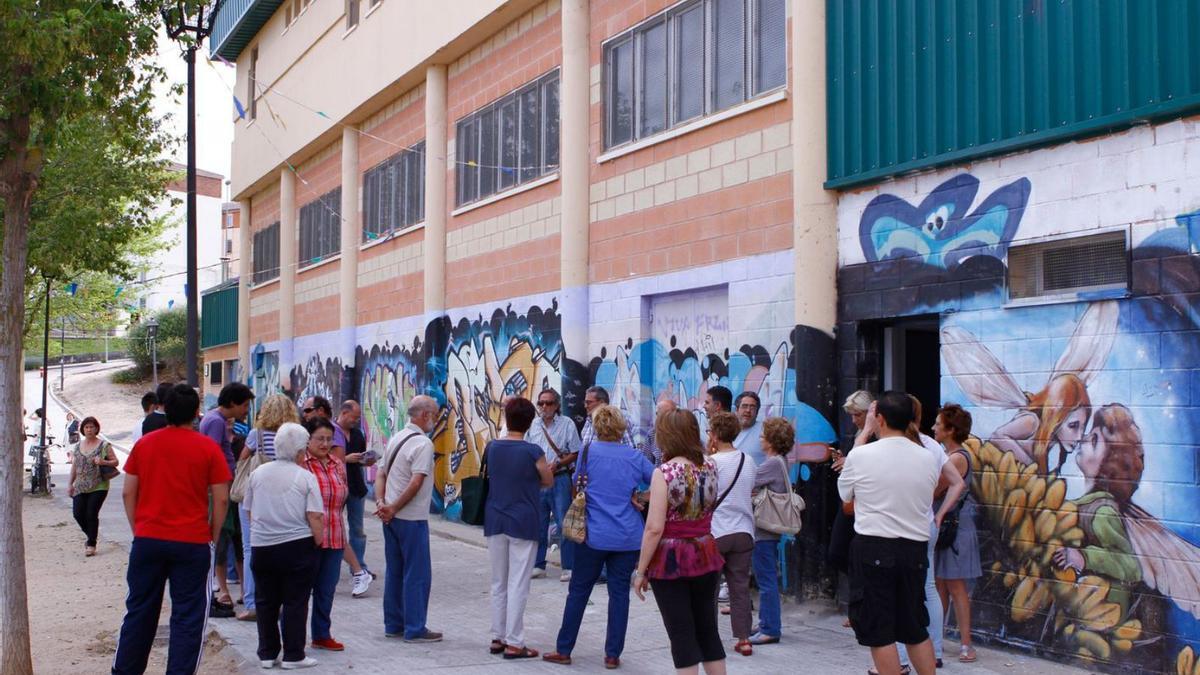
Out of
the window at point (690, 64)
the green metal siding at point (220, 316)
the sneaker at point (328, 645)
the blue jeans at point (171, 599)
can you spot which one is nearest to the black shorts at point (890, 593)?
the blue jeans at point (171, 599)

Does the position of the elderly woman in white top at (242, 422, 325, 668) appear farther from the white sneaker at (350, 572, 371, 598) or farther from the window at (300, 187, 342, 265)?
the window at (300, 187, 342, 265)

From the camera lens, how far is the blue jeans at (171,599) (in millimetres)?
6809

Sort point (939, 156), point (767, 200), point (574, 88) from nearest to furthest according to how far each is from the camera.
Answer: point (939, 156) → point (767, 200) → point (574, 88)

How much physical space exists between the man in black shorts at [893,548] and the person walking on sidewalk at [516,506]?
8.60 ft

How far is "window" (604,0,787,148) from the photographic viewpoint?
10.7m

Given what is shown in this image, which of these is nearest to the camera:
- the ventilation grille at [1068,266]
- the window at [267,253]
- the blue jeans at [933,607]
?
the blue jeans at [933,607]

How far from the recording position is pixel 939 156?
870 cm

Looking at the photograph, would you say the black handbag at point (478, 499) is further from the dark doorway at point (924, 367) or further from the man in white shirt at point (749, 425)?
the dark doorway at point (924, 367)

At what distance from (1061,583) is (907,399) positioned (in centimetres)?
244

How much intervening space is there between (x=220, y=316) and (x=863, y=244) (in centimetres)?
2457

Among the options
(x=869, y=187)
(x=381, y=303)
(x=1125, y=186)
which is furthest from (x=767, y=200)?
(x=381, y=303)

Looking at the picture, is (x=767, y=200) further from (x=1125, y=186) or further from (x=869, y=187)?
(x=1125, y=186)

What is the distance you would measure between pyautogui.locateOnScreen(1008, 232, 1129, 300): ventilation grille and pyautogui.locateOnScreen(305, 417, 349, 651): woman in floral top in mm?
4961

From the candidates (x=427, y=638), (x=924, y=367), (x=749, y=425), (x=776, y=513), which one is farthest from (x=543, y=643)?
(x=924, y=367)
